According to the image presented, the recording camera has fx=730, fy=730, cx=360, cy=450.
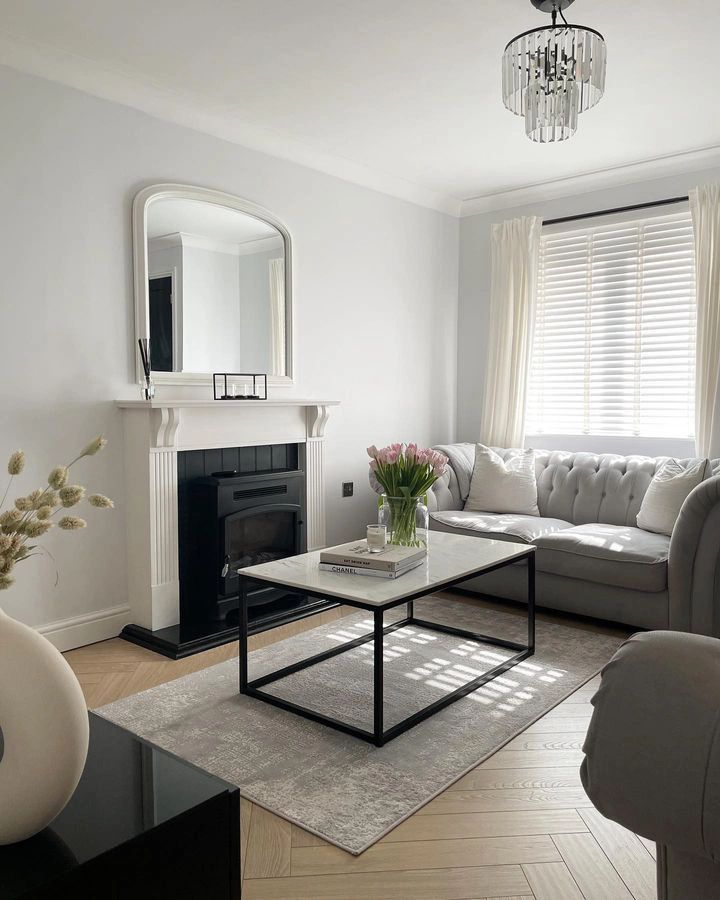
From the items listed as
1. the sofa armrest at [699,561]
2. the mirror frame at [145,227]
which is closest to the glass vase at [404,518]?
the sofa armrest at [699,561]

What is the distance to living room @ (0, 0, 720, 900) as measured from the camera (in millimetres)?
1238

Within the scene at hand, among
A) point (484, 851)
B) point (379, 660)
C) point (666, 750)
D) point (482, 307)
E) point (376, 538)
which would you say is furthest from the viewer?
point (482, 307)

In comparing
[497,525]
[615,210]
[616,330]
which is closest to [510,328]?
[616,330]

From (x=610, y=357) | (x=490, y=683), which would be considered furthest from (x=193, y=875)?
(x=610, y=357)

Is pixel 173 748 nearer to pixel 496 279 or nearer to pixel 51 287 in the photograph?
pixel 51 287

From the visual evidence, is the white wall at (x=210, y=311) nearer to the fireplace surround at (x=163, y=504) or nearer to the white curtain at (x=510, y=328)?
the fireplace surround at (x=163, y=504)

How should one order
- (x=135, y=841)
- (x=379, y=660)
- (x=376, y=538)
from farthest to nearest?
(x=376, y=538) < (x=379, y=660) < (x=135, y=841)

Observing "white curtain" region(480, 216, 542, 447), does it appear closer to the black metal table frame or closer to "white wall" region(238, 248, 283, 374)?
"white wall" region(238, 248, 283, 374)

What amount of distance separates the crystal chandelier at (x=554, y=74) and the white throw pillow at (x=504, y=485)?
234 cm

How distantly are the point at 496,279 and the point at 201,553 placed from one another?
9.83ft

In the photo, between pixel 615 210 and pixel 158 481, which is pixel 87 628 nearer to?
pixel 158 481

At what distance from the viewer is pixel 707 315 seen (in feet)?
14.4

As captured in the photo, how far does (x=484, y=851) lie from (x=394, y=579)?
104 centimetres

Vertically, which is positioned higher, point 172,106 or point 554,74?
point 172,106
